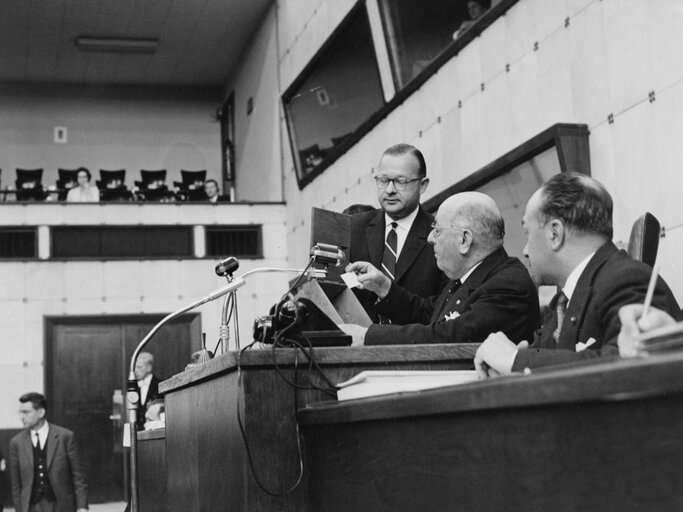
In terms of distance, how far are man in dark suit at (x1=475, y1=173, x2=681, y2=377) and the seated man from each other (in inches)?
9.8

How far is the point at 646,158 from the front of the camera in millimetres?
4918

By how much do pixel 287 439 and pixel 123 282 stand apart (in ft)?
36.7

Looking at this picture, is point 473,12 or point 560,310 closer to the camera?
point 560,310

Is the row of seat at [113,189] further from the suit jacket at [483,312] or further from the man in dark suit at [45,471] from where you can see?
the suit jacket at [483,312]

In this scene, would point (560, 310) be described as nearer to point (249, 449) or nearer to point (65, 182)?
point (249, 449)

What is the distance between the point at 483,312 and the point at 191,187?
1228cm

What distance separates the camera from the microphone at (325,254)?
2.78 m

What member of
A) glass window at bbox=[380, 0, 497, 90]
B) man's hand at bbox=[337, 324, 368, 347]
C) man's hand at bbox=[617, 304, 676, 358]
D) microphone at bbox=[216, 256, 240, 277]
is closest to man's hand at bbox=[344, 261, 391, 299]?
man's hand at bbox=[337, 324, 368, 347]

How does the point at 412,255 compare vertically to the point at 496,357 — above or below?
above

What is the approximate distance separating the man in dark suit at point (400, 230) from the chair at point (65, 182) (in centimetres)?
1072

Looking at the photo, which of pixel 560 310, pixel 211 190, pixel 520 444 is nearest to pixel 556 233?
pixel 560 310

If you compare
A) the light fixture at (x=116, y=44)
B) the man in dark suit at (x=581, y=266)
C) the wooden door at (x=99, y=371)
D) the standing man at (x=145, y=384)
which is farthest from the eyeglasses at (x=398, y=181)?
the light fixture at (x=116, y=44)

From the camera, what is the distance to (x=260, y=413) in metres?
2.21

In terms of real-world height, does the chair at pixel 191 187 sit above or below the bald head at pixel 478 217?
above
